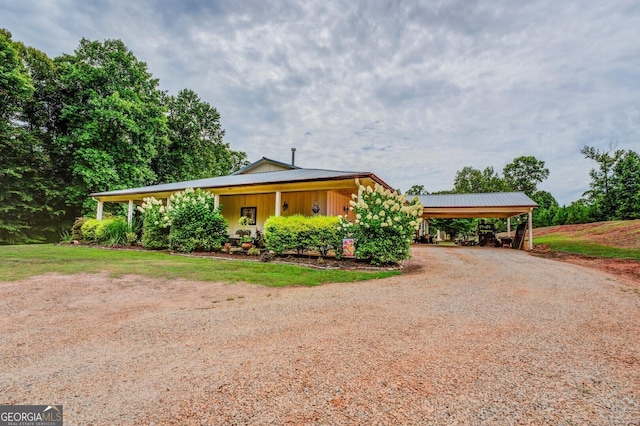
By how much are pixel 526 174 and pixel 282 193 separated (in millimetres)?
39202

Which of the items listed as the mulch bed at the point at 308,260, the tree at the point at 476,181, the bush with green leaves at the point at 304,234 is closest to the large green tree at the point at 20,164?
the mulch bed at the point at 308,260

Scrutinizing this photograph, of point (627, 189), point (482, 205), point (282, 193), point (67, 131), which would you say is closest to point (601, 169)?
point (627, 189)

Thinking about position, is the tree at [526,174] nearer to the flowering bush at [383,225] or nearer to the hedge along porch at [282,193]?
the hedge along porch at [282,193]

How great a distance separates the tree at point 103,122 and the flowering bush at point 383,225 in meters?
18.6

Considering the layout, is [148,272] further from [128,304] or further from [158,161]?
[158,161]

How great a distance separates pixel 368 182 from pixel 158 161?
2163 centimetres

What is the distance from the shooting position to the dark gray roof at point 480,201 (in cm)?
1639

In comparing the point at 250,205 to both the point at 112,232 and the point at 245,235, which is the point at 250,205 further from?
the point at 112,232

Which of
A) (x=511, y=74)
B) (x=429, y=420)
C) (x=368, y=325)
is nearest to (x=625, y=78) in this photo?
(x=511, y=74)

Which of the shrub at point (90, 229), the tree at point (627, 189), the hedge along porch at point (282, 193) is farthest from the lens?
the tree at point (627, 189)

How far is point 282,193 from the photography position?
13.7 m

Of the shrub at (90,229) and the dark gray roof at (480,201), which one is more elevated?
the dark gray roof at (480,201)

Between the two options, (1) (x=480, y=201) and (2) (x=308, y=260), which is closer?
(2) (x=308, y=260)

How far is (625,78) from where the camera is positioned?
1288 centimetres
